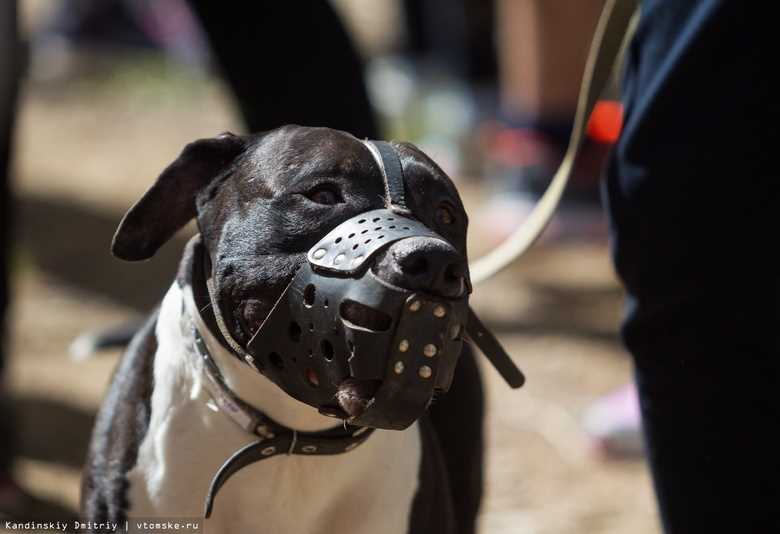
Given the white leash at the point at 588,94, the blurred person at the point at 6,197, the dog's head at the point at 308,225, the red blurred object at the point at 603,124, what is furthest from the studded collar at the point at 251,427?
the red blurred object at the point at 603,124

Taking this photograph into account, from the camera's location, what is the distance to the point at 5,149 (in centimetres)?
327

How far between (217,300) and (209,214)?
172 millimetres

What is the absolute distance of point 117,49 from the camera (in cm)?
829

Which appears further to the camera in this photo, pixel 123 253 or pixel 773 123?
pixel 773 123

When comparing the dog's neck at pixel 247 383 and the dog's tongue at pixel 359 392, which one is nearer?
the dog's tongue at pixel 359 392

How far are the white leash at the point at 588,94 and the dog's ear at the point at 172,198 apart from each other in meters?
0.70

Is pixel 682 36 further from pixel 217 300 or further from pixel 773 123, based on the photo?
pixel 217 300

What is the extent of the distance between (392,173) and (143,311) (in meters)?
2.80

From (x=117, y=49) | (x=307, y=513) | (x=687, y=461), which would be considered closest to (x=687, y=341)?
(x=687, y=461)

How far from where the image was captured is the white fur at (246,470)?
6.88 ft

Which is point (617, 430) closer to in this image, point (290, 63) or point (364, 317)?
point (290, 63)

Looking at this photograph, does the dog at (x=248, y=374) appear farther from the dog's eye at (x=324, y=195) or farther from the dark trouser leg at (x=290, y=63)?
the dark trouser leg at (x=290, y=63)

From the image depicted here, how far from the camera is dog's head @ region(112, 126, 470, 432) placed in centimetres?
177

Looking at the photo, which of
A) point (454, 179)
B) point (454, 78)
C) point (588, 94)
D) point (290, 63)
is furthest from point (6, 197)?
point (454, 78)
